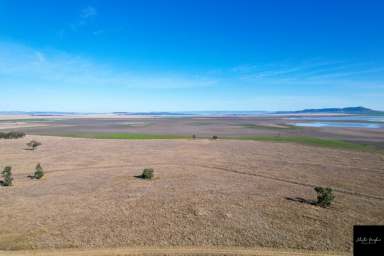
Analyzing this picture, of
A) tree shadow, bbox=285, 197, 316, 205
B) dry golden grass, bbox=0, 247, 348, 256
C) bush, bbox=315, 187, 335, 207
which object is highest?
bush, bbox=315, 187, 335, 207

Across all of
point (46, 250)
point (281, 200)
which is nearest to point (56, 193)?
point (46, 250)

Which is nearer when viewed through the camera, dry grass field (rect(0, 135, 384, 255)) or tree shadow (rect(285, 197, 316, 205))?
dry grass field (rect(0, 135, 384, 255))

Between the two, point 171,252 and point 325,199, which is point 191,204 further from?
point 325,199

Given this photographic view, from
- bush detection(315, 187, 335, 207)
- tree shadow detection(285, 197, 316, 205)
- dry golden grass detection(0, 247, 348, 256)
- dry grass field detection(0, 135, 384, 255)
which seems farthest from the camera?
tree shadow detection(285, 197, 316, 205)

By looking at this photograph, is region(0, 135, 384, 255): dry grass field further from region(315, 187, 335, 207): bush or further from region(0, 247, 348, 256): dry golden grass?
region(315, 187, 335, 207): bush

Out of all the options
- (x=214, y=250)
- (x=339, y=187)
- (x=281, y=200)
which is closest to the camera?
(x=214, y=250)

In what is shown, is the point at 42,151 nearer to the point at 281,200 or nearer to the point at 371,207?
the point at 281,200

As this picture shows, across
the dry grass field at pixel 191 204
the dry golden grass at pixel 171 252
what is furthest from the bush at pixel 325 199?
the dry golden grass at pixel 171 252

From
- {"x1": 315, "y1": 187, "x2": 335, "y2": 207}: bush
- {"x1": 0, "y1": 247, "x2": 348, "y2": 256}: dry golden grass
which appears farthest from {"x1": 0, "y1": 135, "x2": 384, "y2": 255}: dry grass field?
{"x1": 315, "y1": 187, "x2": 335, "y2": 207}: bush
